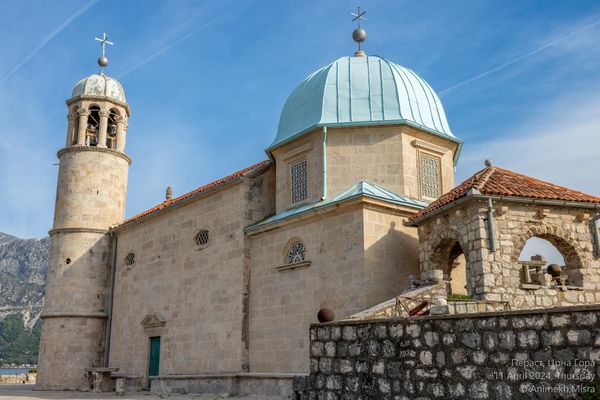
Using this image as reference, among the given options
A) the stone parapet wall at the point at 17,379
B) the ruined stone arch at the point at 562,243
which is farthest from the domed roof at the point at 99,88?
the ruined stone arch at the point at 562,243

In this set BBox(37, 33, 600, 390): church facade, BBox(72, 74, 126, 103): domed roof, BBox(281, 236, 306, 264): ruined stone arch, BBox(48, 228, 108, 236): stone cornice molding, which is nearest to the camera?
BBox(37, 33, 600, 390): church facade

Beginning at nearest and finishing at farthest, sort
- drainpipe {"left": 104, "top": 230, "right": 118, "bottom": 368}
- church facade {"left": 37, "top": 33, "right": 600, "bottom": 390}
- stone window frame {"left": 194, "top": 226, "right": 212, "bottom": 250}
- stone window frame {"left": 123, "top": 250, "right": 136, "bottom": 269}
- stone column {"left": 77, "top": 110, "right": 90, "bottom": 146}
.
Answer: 1. church facade {"left": 37, "top": 33, "right": 600, "bottom": 390}
2. stone window frame {"left": 194, "top": 226, "right": 212, "bottom": 250}
3. stone window frame {"left": 123, "top": 250, "right": 136, "bottom": 269}
4. drainpipe {"left": 104, "top": 230, "right": 118, "bottom": 368}
5. stone column {"left": 77, "top": 110, "right": 90, "bottom": 146}

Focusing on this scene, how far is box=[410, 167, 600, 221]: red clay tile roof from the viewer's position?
12500 mm

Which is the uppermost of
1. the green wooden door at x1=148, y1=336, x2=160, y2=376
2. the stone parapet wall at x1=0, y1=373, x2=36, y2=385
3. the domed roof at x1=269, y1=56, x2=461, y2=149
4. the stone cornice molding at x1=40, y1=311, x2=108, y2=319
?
the domed roof at x1=269, y1=56, x2=461, y2=149

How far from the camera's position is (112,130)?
84.4 ft

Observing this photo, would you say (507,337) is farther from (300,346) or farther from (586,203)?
(300,346)

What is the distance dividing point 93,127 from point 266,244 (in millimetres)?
12450

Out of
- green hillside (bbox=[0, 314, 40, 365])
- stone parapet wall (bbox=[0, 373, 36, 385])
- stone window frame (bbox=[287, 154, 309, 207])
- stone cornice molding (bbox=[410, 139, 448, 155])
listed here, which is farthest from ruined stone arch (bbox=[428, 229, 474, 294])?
green hillside (bbox=[0, 314, 40, 365])

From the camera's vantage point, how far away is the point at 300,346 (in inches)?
598

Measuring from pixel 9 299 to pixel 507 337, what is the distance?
15364 cm

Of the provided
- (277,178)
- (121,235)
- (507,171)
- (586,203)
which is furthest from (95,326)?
(586,203)

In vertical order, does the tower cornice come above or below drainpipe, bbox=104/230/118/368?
above

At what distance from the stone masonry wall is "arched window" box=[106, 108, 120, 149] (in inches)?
743

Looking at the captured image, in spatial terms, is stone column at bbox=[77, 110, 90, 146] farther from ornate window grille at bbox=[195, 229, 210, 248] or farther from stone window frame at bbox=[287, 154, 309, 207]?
stone window frame at bbox=[287, 154, 309, 207]
